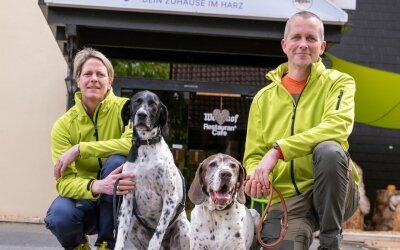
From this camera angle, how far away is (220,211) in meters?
3.65

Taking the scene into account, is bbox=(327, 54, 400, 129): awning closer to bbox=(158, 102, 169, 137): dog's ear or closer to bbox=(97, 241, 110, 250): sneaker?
bbox=(158, 102, 169, 137): dog's ear

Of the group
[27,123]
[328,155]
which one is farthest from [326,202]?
[27,123]

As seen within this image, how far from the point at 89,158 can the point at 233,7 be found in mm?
3573

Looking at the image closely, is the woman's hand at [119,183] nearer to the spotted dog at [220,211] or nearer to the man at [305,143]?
the spotted dog at [220,211]

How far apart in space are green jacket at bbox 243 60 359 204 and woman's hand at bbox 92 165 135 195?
73 centimetres

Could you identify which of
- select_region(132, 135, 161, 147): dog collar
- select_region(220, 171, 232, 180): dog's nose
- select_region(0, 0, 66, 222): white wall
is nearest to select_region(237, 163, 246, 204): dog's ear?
select_region(220, 171, 232, 180): dog's nose

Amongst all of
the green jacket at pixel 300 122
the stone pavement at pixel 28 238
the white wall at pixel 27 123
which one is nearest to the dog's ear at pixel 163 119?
the green jacket at pixel 300 122

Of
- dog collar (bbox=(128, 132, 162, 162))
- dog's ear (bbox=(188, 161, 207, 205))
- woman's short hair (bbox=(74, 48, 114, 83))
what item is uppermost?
woman's short hair (bbox=(74, 48, 114, 83))

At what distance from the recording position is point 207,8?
7.23 metres

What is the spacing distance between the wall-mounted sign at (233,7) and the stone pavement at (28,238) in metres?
2.67

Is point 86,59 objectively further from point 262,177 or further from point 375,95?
point 375,95

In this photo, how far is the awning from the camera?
995cm

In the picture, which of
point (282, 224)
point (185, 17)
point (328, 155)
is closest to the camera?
point (328, 155)

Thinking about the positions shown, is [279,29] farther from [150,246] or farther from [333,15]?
[150,246]
